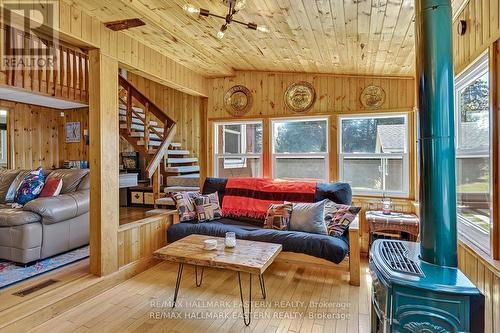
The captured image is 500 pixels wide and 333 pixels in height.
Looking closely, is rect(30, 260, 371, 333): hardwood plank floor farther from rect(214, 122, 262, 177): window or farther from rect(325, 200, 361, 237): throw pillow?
rect(214, 122, 262, 177): window

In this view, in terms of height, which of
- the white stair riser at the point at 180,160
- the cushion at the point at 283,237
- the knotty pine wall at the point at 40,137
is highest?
the knotty pine wall at the point at 40,137

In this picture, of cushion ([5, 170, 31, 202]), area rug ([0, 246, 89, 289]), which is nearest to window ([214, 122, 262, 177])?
area rug ([0, 246, 89, 289])

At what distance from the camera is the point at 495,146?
1.78 metres

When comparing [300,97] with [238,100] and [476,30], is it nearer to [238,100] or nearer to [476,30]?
[238,100]

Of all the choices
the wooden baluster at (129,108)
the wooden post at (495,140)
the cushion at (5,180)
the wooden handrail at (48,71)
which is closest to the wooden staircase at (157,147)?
the wooden baluster at (129,108)

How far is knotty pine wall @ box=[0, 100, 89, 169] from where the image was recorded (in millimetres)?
6105

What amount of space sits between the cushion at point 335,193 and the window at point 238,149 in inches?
46.8

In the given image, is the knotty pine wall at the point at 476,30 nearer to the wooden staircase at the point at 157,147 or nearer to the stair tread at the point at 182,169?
the wooden staircase at the point at 157,147

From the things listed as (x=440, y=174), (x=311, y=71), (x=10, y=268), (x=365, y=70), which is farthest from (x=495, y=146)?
(x=10, y=268)

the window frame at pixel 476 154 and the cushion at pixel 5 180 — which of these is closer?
the window frame at pixel 476 154

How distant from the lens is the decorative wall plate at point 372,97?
3.79 m

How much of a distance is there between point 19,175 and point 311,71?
14.4ft

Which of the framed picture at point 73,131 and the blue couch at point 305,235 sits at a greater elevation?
the framed picture at point 73,131

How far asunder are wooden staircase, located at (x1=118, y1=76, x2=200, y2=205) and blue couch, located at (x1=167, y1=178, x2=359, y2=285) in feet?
5.64
